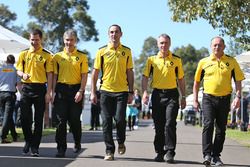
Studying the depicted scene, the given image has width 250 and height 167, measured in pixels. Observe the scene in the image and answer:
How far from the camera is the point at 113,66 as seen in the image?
10461 mm

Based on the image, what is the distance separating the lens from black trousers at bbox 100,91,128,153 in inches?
408

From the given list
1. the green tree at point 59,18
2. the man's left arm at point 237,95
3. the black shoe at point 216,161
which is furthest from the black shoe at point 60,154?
the green tree at point 59,18

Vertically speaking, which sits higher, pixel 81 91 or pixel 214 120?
pixel 81 91

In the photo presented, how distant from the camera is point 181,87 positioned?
10656 mm

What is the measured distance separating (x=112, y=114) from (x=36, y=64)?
5.44 feet

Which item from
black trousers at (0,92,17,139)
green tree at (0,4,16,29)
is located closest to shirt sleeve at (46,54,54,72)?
black trousers at (0,92,17,139)

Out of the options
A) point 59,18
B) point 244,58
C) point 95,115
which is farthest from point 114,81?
point 59,18

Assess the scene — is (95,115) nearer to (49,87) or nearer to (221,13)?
(221,13)

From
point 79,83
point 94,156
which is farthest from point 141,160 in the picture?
point 79,83

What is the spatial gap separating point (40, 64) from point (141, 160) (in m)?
2.49

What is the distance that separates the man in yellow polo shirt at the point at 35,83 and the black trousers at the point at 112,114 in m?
1.04

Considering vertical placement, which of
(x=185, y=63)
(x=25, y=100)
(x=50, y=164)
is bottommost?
(x=50, y=164)

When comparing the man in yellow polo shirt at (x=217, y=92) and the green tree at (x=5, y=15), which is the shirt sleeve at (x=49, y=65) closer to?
the man in yellow polo shirt at (x=217, y=92)

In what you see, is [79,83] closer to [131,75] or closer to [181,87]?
[131,75]
